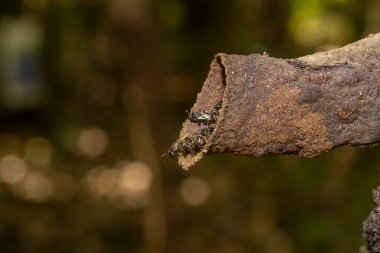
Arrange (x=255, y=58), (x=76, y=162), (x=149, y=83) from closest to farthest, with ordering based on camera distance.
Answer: (x=255, y=58)
(x=149, y=83)
(x=76, y=162)

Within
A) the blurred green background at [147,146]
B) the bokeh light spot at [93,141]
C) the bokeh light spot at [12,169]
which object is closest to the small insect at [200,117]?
→ the blurred green background at [147,146]

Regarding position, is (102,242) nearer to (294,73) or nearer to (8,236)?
(8,236)

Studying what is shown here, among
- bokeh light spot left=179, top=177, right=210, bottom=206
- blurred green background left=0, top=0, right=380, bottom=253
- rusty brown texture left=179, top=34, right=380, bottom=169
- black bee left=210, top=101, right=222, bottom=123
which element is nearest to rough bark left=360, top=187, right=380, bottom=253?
rusty brown texture left=179, top=34, right=380, bottom=169

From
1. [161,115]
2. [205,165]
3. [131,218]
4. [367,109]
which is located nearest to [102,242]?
[131,218]

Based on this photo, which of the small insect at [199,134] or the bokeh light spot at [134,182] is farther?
the bokeh light spot at [134,182]

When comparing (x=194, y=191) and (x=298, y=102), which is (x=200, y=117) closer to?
(x=298, y=102)

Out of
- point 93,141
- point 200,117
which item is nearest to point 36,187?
point 93,141

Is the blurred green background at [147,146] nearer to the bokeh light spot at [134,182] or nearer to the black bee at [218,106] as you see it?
the bokeh light spot at [134,182]
